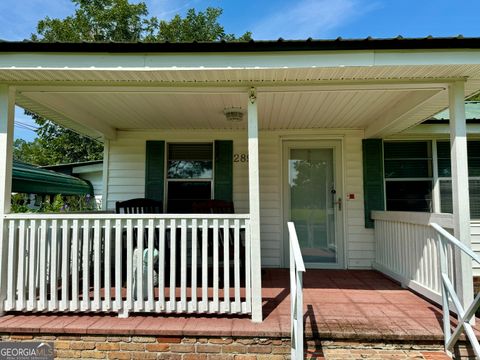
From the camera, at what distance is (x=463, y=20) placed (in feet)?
26.0

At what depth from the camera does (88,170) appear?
11.1m

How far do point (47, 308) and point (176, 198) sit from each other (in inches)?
97.0

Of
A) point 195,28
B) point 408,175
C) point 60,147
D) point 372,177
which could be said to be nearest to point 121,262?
point 372,177

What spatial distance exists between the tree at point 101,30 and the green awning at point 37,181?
9.85 m

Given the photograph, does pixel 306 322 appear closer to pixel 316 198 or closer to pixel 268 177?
pixel 316 198

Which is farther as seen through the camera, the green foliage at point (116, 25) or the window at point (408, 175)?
the green foliage at point (116, 25)

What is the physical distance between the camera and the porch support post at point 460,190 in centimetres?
287

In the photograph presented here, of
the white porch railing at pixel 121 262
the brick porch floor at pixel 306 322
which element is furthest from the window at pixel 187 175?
the brick porch floor at pixel 306 322

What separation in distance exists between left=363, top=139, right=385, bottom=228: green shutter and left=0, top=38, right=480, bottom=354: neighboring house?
0.05ft

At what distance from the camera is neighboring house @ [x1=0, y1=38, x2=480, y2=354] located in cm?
279

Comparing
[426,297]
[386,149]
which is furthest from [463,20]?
[426,297]

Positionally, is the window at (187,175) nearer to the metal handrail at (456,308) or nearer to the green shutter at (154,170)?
the green shutter at (154,170)

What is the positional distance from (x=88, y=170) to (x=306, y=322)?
10162 mm

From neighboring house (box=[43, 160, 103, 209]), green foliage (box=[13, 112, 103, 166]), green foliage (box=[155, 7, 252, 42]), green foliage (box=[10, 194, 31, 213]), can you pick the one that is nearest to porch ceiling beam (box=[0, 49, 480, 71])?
green foliage (box=[10, 194, 31, 213])
